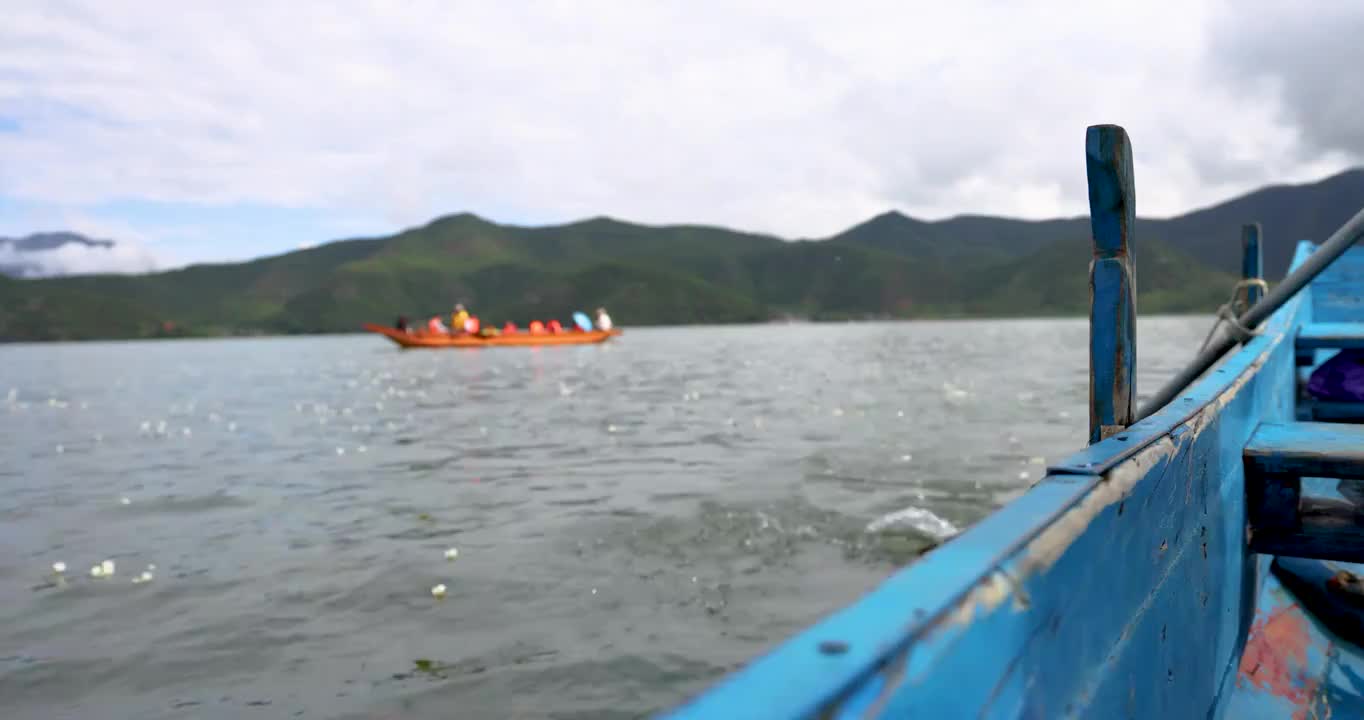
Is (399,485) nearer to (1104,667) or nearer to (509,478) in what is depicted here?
(509,478)

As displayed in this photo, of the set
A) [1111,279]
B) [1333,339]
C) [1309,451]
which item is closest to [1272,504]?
[1309,451]

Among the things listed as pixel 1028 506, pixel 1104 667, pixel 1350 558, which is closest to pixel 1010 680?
pixel 1028 506

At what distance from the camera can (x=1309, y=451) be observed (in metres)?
3.86

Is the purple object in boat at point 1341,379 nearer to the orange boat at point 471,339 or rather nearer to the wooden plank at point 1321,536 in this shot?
the wooden plank at point 1321,536

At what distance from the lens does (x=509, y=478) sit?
11.2 meters

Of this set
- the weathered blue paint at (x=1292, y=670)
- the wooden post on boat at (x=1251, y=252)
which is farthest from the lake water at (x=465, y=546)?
the wooden post on boat at (x=1251, y=252)

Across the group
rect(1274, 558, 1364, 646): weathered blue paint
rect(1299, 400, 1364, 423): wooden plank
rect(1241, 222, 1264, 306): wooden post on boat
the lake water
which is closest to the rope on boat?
rect(1299, 400, 1364, 423): wooden plank

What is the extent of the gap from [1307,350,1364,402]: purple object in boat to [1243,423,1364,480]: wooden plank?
213 cm

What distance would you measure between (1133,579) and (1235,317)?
5459 millimetres

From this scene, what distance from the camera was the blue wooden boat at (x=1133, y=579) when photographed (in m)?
1.17

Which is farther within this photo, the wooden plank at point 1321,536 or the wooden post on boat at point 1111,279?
the wooden plank at point 1321,536

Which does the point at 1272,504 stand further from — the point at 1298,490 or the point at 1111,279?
the point at 1111,279

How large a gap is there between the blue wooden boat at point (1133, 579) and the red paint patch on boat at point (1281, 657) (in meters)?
0.01

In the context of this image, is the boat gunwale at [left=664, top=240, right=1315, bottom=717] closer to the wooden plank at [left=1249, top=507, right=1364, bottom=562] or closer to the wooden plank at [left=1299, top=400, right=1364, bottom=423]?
the wooden plank at [left=1249, top=507, right=1364, bottom=562]
